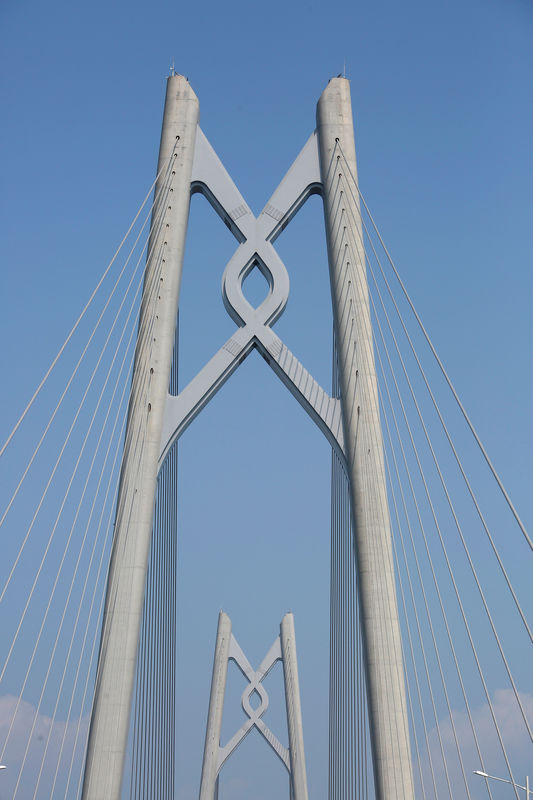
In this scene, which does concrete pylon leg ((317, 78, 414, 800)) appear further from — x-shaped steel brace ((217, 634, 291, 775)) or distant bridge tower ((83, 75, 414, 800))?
x-shaped steel brace ((217, 634, 291, 775))

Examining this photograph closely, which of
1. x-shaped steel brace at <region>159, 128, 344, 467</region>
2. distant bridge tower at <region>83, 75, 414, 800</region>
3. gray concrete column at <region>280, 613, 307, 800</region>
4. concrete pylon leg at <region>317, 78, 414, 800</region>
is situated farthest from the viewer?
gray concrete column at <region>280, 613, 307, 800</region>

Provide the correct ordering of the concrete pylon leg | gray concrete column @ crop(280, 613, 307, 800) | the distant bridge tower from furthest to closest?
1. gray concrete column @ crop(280, 613, 307, 800)
2. the distant bridge tower
3. the concrete pylon leg

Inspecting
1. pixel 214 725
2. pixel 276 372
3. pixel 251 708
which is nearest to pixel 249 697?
pixel 251 708

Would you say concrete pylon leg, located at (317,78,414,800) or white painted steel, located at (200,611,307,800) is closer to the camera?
concrete pylon leg, located at (317,78,414,800)

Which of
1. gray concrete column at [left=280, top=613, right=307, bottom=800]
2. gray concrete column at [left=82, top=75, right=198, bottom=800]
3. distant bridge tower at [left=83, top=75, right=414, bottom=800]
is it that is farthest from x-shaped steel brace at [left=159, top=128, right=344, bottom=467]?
gray concrete column at [left=280, top=613, right=307, bottom=800]

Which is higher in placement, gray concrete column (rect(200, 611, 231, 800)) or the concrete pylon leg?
gray concrete column (rect(200, 611, 231, 800))

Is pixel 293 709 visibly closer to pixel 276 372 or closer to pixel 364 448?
pixel 276 372

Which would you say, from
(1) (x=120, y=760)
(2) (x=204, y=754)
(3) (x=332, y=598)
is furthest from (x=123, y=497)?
(2) (x=204, y=754)
